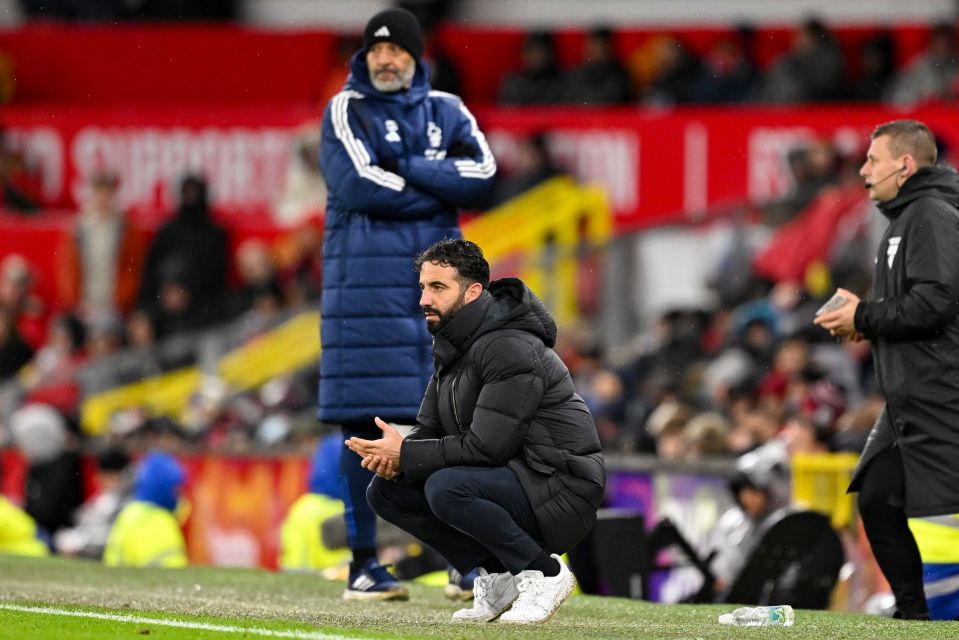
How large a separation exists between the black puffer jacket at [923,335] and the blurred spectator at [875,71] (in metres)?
10.4

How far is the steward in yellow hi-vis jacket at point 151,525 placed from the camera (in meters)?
13.3

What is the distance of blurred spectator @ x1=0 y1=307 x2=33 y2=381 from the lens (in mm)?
20156

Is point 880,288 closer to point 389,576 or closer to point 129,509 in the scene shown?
point 389,576

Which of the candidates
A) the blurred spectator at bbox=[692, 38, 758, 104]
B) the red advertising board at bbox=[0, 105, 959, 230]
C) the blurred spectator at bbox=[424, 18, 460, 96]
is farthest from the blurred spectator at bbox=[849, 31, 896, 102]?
the blurred spectator at bbox=[424, 18, 460, 96]

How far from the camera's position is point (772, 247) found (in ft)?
54.2

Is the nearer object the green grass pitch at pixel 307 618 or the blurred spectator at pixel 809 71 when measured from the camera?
the green grass pitch at pixel 307 618

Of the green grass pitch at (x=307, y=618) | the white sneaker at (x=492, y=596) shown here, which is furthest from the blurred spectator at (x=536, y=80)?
the white sneaker at (x=492, y=596)

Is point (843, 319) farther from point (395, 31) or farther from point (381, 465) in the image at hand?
point (395, 31)

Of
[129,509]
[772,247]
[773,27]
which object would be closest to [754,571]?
[129,509]

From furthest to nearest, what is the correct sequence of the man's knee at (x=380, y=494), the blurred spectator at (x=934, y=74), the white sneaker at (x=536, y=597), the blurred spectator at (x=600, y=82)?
the blurred spectator at (x=600, y=82) → the blurred spectator at (x=934, y=74) → the man's knee at (x=380, y=494) → the white sneaker at (x=536, y=597)

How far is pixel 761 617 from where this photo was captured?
8.30 m

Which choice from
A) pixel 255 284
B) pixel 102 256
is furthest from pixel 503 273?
pixel 102 256

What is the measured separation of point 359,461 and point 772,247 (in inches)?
302

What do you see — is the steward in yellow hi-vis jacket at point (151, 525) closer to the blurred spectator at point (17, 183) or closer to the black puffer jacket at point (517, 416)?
the black puffer jacket at point (517, 416)
